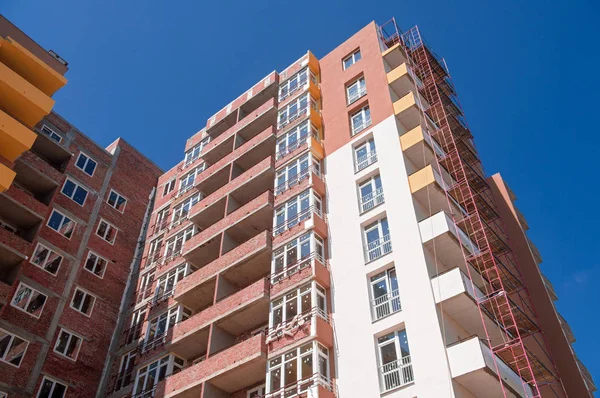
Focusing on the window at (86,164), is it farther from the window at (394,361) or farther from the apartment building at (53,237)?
the window at (394,361)

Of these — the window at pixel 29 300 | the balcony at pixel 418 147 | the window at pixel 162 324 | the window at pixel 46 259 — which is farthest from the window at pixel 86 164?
the balcony at pixel 418 147

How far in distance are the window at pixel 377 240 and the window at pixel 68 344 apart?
19.3m

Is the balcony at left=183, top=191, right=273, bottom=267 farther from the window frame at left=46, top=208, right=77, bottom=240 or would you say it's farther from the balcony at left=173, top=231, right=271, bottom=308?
the window frame at left=46, top=208, right=77, bottom=240

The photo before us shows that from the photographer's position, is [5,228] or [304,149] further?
[5,228]

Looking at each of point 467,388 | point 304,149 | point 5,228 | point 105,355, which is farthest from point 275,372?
point 5,228

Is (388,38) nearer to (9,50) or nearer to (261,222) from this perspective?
(261,222)

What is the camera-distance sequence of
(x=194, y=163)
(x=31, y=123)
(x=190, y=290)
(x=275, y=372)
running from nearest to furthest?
(x=275, y=372) < (x=190, y=290) < (x=31, y=123) < (x=194, y=163)

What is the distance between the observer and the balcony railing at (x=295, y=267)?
26938mm

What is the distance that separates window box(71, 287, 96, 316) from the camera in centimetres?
3570

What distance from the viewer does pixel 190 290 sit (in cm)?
3152

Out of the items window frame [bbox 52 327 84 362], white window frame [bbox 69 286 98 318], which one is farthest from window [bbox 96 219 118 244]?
window frame [bbox 52 327 84 362]

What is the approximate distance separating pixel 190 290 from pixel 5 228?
503 inches

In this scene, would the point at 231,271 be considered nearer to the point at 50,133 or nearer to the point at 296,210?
the point at 296,210

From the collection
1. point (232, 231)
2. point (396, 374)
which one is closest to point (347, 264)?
point (396, 374)
